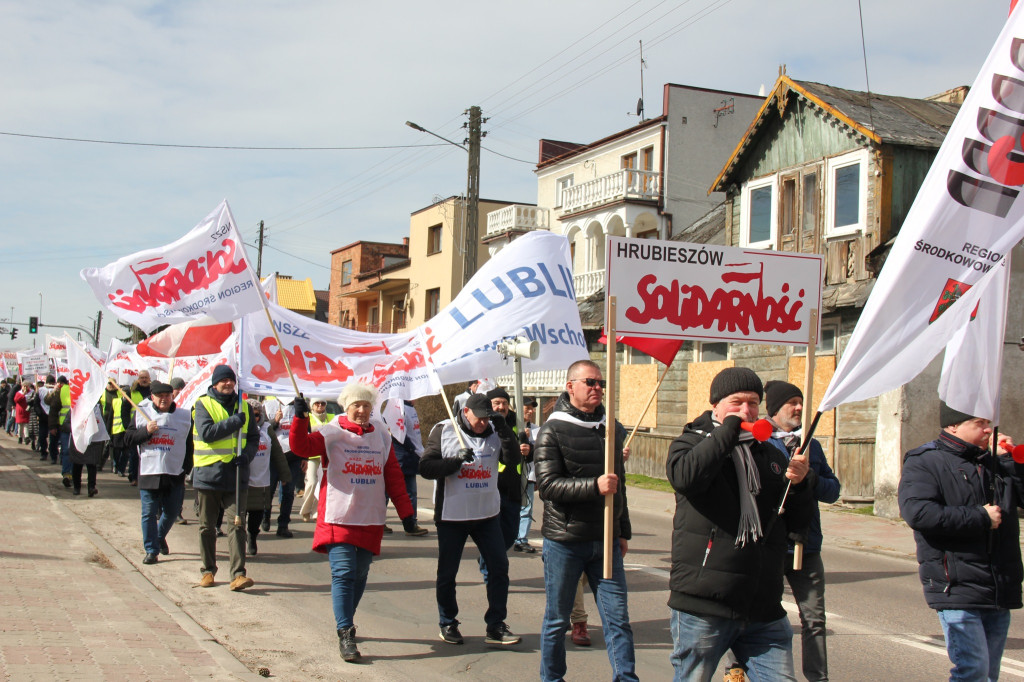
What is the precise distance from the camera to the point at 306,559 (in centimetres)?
1043

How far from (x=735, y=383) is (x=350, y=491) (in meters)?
3.50

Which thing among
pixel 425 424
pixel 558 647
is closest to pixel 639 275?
pixel 558 647

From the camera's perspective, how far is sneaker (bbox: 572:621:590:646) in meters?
7.04

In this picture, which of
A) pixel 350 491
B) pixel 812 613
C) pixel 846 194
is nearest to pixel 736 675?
pixel 812 613

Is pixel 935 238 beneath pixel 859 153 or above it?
beneath

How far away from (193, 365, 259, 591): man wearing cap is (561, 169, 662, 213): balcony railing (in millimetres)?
21306

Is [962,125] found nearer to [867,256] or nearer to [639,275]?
[639,275]

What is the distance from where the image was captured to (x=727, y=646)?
4.07 meters

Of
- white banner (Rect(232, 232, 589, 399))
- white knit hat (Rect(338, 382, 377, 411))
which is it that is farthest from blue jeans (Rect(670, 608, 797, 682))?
white banner (Rect(232, 232, 589, 399))

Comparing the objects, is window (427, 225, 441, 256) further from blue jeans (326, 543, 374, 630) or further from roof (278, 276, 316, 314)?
blue jeans (326, 543, 374, 630)

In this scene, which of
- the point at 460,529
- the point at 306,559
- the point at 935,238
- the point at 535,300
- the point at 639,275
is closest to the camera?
the point at 935,238

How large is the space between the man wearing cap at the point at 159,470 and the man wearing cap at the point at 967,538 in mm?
7517

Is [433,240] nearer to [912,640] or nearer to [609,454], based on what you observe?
[912,640]

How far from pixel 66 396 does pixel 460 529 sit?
1420cm
